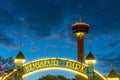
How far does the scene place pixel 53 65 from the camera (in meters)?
27.0

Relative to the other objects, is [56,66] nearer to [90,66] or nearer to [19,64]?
[90,66]

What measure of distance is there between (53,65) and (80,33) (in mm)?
55867

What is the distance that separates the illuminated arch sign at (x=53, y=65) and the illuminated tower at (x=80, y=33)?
5282 cm

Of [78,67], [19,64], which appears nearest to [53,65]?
[78,67]

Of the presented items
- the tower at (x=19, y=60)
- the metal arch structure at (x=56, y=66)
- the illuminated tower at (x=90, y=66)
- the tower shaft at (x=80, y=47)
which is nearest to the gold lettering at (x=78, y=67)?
the metal arch structure at (x=56, y=66)

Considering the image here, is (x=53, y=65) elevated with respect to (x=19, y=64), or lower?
elevated

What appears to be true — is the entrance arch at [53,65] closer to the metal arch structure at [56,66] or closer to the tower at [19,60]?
the metal arch structure at [56,66]

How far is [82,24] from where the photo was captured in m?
80.1

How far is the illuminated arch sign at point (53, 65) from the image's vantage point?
27.0m

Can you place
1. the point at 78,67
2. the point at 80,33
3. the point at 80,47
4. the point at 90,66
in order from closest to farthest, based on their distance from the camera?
the point at 90,66 < the point at 78,67 < the point at 80,33 < the point at 80,47

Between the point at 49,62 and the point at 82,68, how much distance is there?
2.82m

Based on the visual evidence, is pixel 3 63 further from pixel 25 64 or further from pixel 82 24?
pixel 82 24

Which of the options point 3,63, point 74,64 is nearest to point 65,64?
point 74,64

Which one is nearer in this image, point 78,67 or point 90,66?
point 90,66
